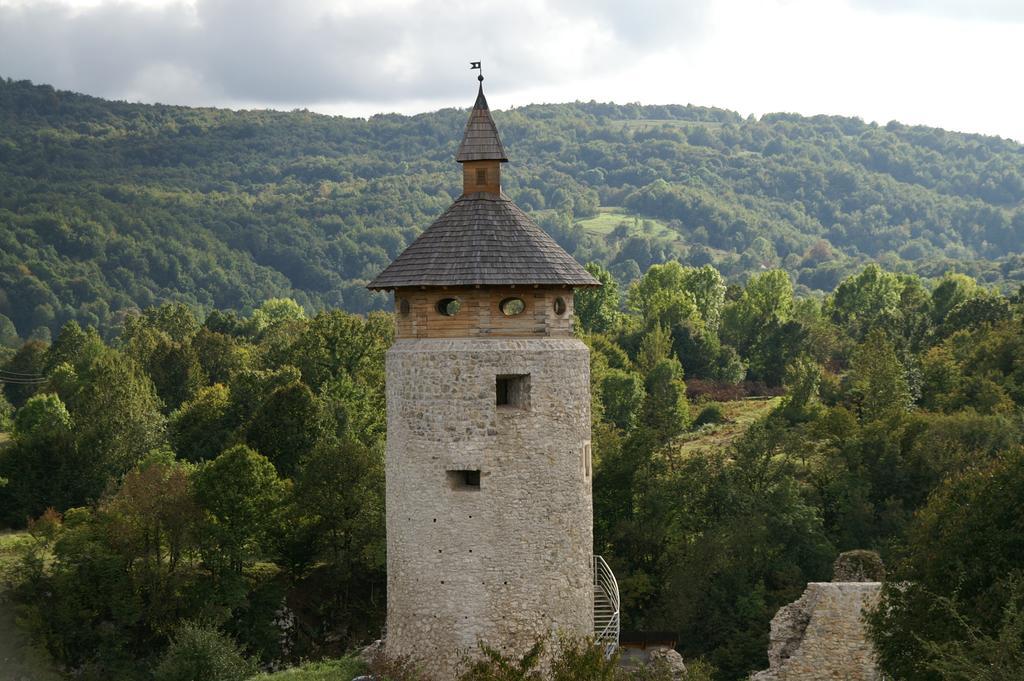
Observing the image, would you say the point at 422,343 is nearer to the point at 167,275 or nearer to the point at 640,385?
the point at 640,385

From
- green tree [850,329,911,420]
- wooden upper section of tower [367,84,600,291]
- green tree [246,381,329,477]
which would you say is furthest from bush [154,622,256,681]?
green tree [850,329,911,420]

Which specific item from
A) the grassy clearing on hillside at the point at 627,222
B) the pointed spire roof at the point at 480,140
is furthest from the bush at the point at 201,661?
the grassy clearing on hillside at the point at 627,222

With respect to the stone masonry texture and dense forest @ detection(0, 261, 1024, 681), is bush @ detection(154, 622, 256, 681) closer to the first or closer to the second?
dense forest @ detection(0, 261, 1024, 681)

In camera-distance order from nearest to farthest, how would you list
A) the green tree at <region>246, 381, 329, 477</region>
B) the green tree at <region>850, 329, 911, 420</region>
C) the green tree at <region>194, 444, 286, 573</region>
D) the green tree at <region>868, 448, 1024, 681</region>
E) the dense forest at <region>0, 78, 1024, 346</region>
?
the green tree at <region>868, 448, 1024, 681</region> < the green tree at <region>194, 444, 286, 573</region> < the green tree at <region>246, 381, 329, 477</region> < the green tree at <region>850, 329, 911, 420</region> < the dense forest at <region>0, 78, 1024, 346</region>

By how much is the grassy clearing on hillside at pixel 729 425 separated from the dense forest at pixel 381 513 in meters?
0.43

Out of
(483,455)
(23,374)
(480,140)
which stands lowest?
(23,374)

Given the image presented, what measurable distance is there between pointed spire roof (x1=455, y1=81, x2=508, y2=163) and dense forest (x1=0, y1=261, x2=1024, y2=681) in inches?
371

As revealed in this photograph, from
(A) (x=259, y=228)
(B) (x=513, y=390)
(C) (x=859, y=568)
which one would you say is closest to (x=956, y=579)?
(C) (x=859, y=568)

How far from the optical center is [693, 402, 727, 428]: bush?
6097cm

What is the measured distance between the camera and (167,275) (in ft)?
445

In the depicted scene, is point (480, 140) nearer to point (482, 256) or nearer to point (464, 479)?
point (482, 256)

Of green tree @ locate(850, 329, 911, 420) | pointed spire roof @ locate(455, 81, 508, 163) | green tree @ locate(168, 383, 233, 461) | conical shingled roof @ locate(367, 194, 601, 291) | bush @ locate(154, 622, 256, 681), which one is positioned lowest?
bush @ locate(154, 622, 256, 681)

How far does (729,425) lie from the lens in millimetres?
58812

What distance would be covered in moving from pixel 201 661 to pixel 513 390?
10414 millimetres
